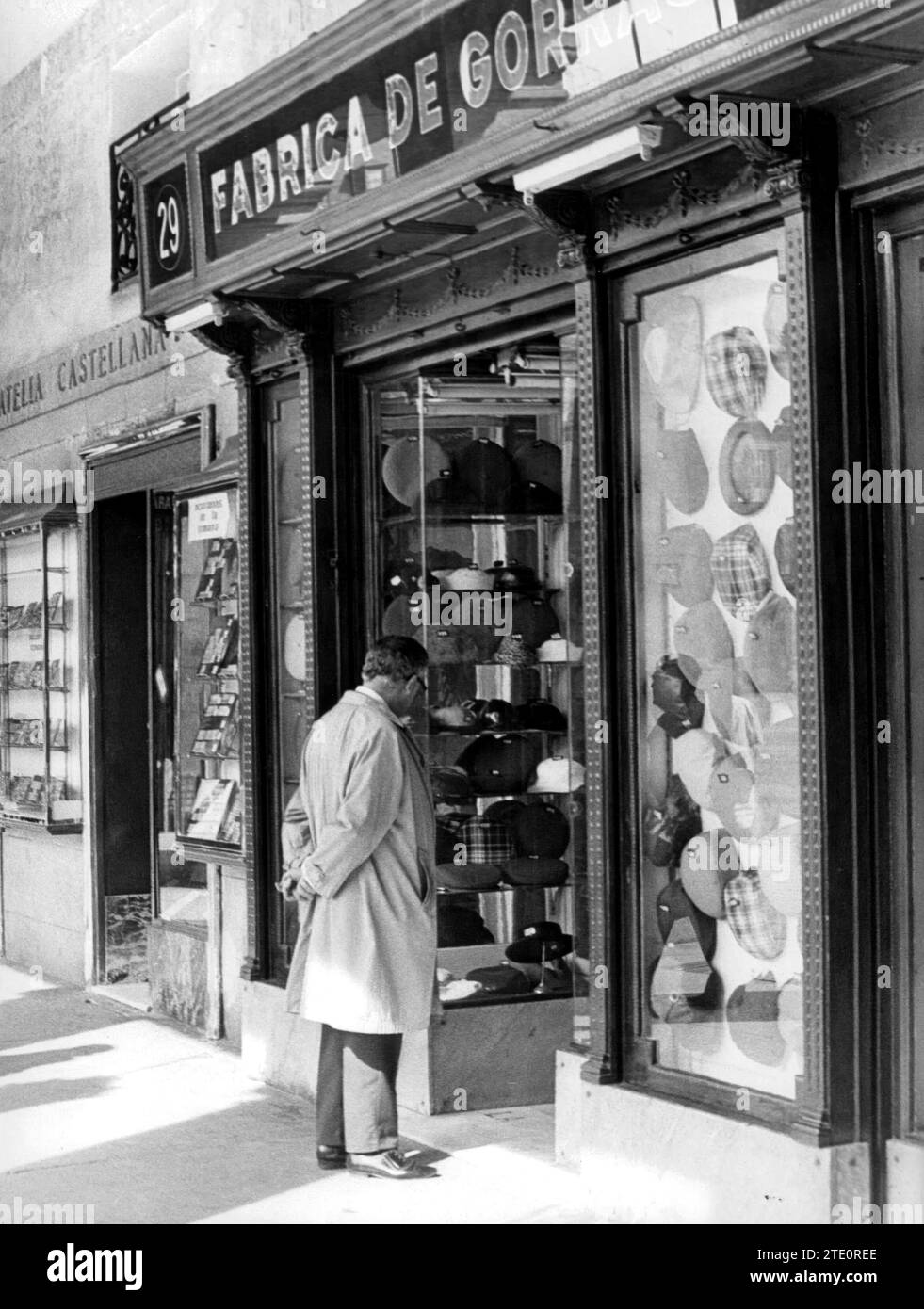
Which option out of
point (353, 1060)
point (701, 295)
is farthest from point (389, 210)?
point (353, 1060)

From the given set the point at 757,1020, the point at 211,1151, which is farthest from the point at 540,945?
the point at 757,1020

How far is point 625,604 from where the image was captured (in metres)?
6.08

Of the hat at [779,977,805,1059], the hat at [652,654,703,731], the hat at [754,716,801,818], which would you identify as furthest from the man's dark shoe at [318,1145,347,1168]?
the hat at [754,716,801,818]

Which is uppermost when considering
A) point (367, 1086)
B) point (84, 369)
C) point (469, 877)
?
point (84, 369)

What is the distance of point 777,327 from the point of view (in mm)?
5500

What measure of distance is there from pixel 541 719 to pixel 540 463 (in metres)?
1.12

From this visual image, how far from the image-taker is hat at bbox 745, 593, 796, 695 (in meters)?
5.49

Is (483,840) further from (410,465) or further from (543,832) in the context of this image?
(410,465)

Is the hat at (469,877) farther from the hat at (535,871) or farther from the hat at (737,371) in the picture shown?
the hat at (737,371)

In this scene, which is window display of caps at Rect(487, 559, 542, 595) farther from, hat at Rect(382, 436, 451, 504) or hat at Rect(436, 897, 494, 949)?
hat at Rect(436, 897, 494, 949)

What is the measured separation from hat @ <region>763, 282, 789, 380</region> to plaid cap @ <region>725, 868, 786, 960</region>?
1.57 meters

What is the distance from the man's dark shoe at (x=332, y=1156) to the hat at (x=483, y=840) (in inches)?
63.6
